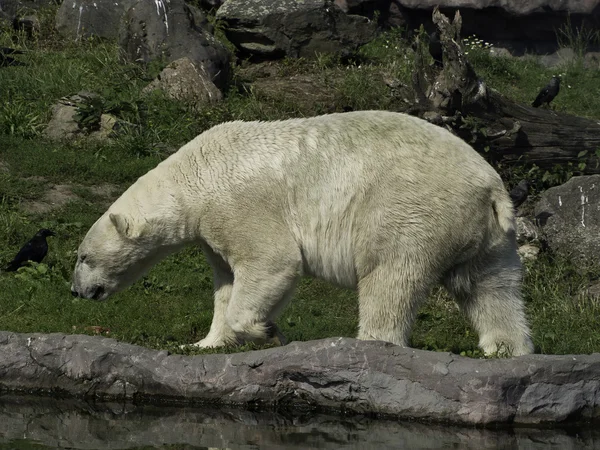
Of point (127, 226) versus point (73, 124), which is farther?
point (73, 124)

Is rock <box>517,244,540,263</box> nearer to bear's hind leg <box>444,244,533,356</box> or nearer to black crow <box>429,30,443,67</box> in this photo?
bear's hind leg <box>444,244,533,356</box>

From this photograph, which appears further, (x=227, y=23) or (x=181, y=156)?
(x=227, y=23)

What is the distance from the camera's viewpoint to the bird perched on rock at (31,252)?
9.98 m

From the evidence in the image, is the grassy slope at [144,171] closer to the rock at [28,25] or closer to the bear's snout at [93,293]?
the rock at [28,25]

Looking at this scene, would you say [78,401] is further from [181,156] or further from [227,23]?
[227,23]

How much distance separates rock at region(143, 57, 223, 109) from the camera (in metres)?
13.9

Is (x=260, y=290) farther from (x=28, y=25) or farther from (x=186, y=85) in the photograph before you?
(x=28, y=25)

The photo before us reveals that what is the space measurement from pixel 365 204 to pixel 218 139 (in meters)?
1.26

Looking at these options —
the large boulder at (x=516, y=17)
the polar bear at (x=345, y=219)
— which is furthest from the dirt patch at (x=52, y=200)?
the large boulder at (x=516, y=17)

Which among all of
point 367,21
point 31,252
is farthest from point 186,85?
point 31,252

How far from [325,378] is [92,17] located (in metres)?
11.3

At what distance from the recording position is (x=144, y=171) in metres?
12.5

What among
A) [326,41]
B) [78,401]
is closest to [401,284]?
[78,401]

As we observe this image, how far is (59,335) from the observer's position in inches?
287
